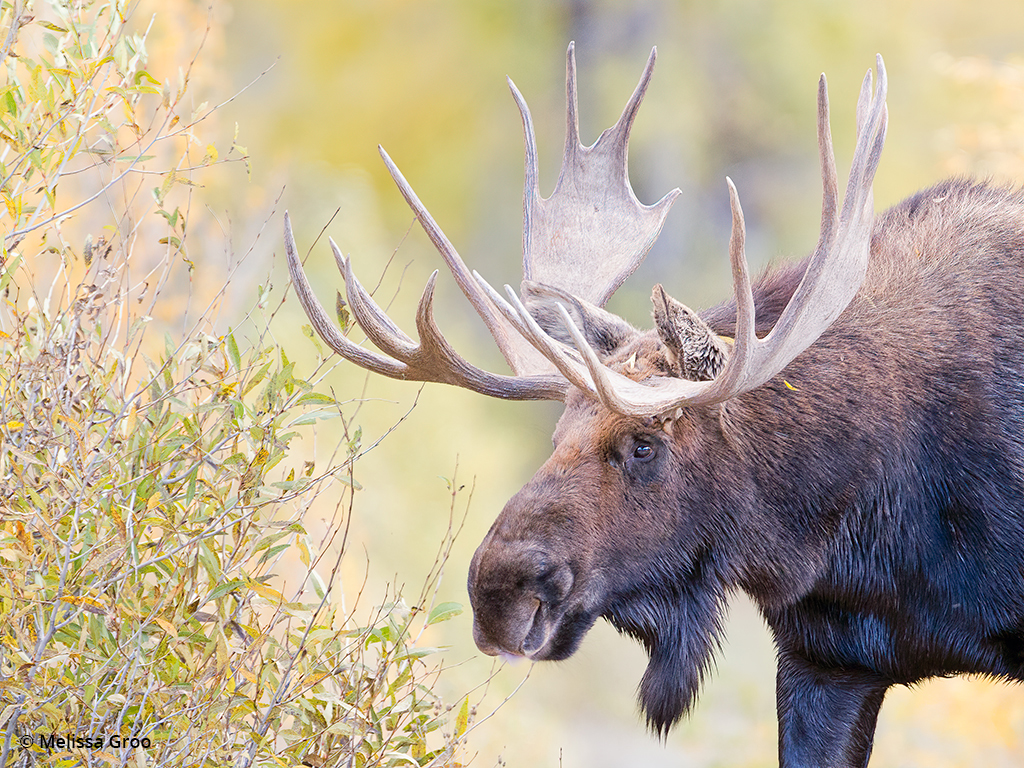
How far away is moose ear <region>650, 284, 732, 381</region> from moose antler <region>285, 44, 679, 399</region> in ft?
1.41

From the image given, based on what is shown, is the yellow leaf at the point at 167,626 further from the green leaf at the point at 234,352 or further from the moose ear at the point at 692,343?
the moose ear at the point at 692,343

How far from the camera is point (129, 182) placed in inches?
307

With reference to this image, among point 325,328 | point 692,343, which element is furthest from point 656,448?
point 325,328

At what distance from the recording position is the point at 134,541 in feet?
7.64

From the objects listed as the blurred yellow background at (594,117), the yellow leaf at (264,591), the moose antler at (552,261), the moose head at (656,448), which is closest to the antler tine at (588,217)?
the moose antler at (552,261)

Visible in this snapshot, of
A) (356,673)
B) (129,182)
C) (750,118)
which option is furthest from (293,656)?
(750,118)

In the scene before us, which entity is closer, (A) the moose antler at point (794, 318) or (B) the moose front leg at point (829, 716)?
(A) the moose antler at point (794, 318)

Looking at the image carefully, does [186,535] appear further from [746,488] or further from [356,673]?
[746,488]

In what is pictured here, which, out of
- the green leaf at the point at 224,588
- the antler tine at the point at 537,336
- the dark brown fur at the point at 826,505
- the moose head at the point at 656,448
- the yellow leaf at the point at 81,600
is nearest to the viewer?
the yellow leaf at the point at 81,600

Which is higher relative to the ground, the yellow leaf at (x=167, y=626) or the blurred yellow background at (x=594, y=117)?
the blurred yellow background at (x=594, y=117)

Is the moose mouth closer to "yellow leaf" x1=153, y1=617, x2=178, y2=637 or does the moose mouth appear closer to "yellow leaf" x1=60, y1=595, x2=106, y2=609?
"yellow leaf" x1=153, y1=617, x2=178, y2=637

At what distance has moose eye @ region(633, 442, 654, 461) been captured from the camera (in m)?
3.02

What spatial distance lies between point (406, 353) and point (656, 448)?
722mm

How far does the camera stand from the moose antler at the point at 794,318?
2.74 m
